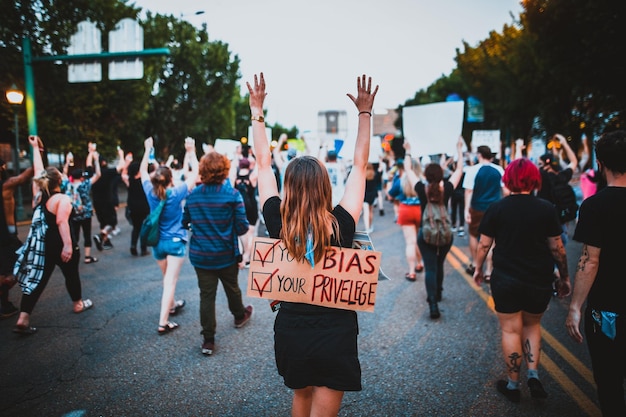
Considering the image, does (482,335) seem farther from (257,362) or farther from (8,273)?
(8,273)

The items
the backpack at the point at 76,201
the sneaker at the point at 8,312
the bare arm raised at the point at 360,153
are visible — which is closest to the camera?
the bare arm raised at the point at 360,153

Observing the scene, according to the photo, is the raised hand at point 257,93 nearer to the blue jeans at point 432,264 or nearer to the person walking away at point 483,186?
the blue jeans at point 432,264

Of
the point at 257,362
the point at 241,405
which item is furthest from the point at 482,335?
the point at 241,405

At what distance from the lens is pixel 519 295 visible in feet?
10.5

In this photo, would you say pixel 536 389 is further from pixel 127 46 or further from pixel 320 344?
pixel 127 46

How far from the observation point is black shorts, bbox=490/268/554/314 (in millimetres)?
3164

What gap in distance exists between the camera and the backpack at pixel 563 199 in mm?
6016

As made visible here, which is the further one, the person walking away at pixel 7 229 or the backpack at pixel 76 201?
the backpack at pixel 76 201

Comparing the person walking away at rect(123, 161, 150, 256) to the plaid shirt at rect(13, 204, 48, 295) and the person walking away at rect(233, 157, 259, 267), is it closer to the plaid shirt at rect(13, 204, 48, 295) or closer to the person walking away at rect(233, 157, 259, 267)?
the person walking away at rect(233, 157, 259, 267)

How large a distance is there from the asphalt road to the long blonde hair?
168cm

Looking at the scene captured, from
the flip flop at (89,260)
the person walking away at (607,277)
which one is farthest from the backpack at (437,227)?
the flip flop at (89,260)

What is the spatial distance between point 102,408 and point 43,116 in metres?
19.2

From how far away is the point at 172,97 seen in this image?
106 ft

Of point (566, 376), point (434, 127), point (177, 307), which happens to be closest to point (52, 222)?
point (177, 307)
